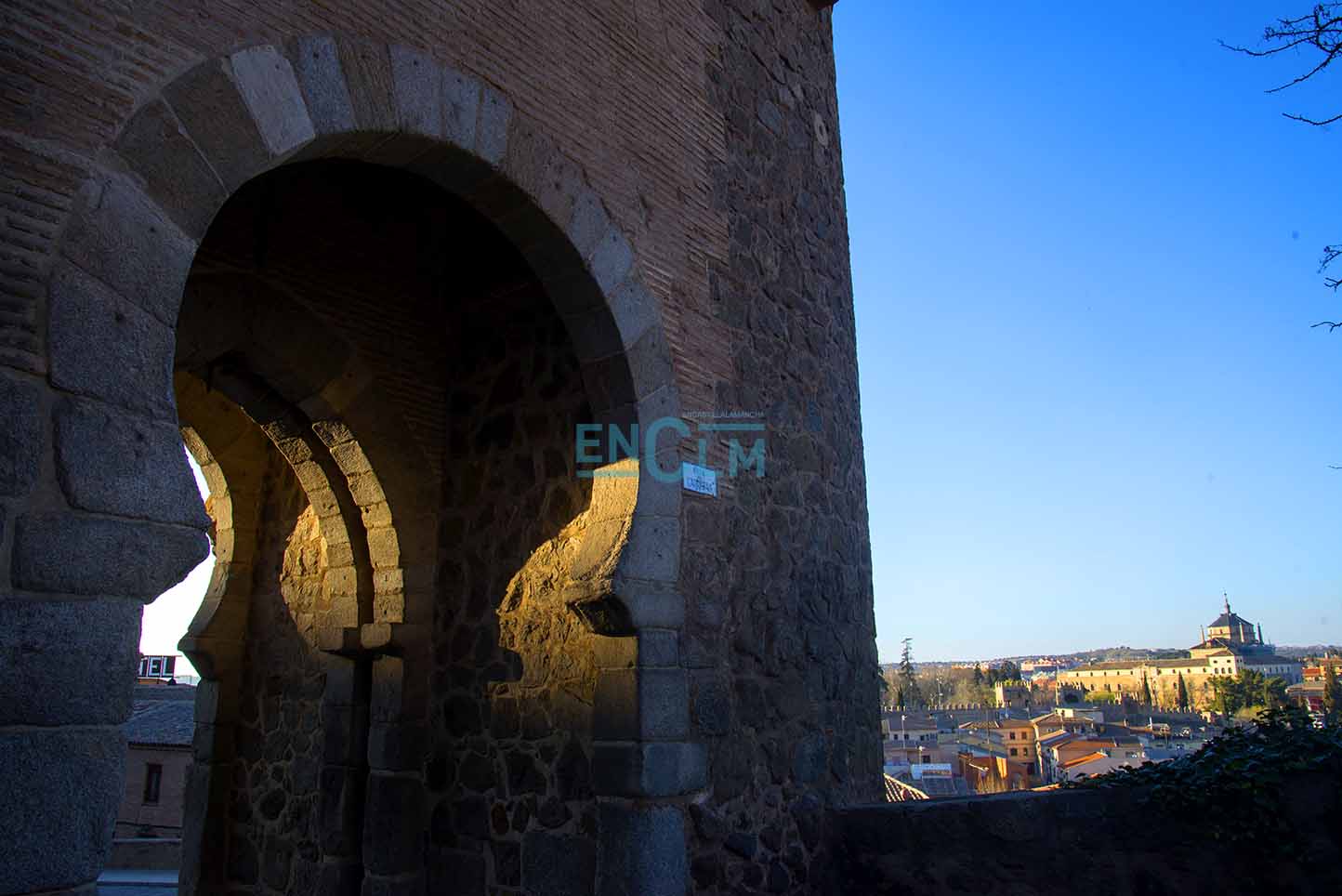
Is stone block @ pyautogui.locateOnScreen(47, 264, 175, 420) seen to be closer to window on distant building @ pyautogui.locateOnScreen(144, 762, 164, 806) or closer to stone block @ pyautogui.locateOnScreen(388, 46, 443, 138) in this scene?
stone block @ pyautogui.locateOnScreen(388, 46, 443, 138)

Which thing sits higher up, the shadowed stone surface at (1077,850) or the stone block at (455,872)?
the shadowed stone surface at (1077,850)

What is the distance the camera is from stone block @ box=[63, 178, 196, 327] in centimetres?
246

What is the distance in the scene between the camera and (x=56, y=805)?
216cm

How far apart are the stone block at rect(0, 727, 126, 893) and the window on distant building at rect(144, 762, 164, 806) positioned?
19563mm

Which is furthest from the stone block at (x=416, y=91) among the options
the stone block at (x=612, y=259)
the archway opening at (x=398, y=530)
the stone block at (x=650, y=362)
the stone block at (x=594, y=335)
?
the archway opening at (x=398, y=530)

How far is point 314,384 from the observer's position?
552cm

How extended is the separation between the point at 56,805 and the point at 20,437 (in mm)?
851

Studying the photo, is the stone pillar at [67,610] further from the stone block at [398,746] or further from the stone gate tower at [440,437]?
the stone block at [398,746]

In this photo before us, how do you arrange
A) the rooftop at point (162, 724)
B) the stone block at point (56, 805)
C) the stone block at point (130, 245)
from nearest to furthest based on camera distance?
the stone block at point (56, 805) → the stone block at point (130, 245) → the rooftop at point (162, 724)

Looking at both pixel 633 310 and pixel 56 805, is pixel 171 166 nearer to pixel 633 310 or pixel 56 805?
pixel 56 805

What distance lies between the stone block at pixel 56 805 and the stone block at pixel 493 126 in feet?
8.41

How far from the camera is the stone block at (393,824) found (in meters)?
5.10

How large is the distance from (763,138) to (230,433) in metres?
4.31

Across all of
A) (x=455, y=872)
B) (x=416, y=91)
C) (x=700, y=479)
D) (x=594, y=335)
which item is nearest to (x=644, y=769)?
(x=700, y=479)
